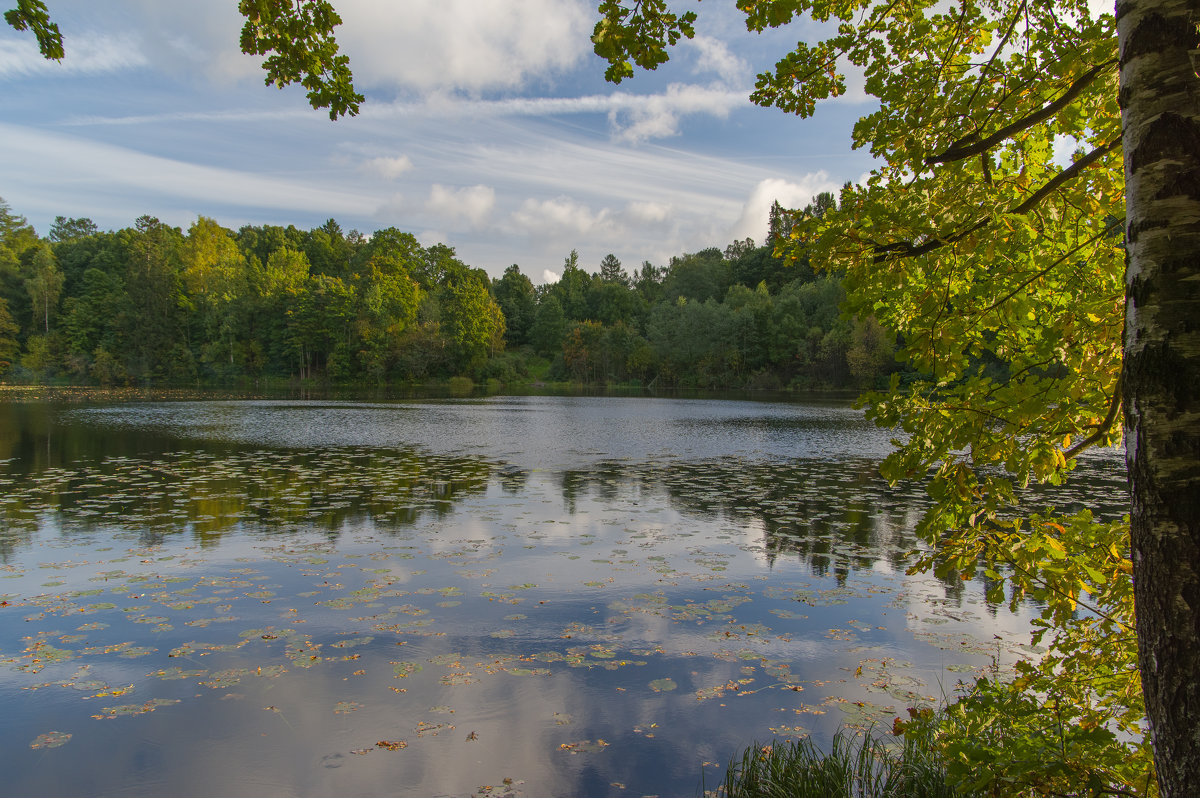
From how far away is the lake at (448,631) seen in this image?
4660 millimetres

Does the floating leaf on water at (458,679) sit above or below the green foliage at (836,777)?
below

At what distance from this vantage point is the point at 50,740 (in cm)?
472

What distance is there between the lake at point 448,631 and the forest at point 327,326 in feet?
219

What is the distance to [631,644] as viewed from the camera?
654 cm

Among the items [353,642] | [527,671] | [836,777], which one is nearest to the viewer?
[836,777]

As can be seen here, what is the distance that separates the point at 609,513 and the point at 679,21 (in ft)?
32.8

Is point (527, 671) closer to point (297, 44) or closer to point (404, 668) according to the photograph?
point (404, 668)

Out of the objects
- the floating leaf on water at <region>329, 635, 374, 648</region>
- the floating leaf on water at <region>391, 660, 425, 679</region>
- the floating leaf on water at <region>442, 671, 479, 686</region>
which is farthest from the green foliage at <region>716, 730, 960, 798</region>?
the floating leaf on water at <region>329, 635, 374, 648</region>

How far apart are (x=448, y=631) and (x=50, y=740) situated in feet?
9.96

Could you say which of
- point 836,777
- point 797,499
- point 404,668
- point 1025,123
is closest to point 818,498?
point 797,499

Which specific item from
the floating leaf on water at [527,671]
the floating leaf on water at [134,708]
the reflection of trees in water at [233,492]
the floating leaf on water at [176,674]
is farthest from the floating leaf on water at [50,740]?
the reflection of trees in water at [233,492]

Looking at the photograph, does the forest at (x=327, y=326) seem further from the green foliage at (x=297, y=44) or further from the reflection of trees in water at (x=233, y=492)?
the green foliage at (x=297, y=44)

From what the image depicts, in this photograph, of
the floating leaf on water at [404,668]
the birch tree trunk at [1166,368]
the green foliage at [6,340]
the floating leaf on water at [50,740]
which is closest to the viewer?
the birch tree trunk at [1166,368]

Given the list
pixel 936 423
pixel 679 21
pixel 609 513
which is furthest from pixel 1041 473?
pixel 609 513
